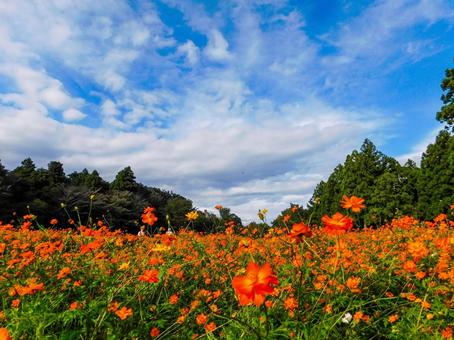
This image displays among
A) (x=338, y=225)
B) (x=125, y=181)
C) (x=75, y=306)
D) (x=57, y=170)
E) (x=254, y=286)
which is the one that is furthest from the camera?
(x=125, y=181)

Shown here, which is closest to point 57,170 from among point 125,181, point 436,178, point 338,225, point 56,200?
point 125,181

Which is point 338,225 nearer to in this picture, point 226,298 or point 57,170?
point 226,298

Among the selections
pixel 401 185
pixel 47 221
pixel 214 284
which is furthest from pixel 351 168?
pixel 214 284

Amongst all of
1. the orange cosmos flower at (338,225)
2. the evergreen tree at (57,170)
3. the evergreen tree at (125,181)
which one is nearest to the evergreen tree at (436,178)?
the orange cosmos flower at (338,225)

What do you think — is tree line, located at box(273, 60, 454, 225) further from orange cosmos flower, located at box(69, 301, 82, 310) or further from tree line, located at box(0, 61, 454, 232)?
orange cosmos flower, located at box(69, 301, 82, 310)

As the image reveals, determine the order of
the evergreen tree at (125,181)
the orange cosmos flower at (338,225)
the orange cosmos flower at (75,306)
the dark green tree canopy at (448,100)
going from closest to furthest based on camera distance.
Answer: the orange cosmos flower at (338,225) < the orange cosmos flower at (75,306) < the dark green tree canopy at (448,100) < the evergreen tree at (125,181)

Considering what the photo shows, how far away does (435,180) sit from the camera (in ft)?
79.7

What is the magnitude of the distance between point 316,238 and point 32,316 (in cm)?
467

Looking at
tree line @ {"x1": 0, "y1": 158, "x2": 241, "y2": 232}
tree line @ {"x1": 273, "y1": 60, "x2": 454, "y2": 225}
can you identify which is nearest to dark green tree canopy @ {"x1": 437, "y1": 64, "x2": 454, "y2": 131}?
tree line @ {"x1": 273, "y1": 60, "x2": 454, "y2": 225}

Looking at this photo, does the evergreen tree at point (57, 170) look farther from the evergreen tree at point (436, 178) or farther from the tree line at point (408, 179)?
the evergreen tree at point (436, 178)

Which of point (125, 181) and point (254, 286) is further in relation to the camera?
point (125, 181)

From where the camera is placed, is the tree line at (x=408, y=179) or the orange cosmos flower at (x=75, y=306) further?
the tree line at (x=408, y=179)

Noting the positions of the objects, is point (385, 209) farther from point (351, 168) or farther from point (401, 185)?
point (351, 168)

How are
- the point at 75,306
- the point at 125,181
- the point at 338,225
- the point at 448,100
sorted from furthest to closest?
1. the point at 125,181
2. the point at 448,100
3. the point at 75,306
4. the point at 338,225
